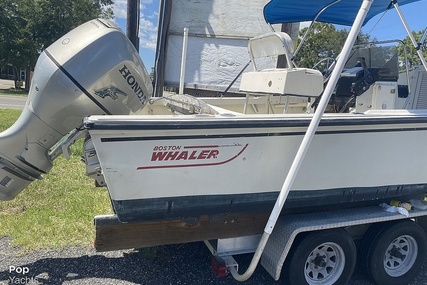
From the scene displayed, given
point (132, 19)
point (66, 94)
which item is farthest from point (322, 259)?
point (132, 19)

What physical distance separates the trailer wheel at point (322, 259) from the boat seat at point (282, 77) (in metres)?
1.12

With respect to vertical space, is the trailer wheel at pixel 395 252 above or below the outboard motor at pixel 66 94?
below

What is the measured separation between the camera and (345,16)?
4.53m

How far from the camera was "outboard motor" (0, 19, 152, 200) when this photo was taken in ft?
8.48

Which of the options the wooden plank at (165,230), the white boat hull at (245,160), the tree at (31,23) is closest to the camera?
the white boat hull at (245,160)

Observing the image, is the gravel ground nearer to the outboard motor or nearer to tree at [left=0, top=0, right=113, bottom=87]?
the outboard motor

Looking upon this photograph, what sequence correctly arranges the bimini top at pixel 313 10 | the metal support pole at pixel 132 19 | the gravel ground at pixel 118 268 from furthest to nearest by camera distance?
the metal support pole at pixel 132 19 < the bimini top at pixel 313 10 < the gravel ground at pixel 118 268

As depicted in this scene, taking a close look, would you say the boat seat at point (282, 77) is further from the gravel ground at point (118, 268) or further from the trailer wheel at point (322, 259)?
the gravel ground at point (118, 268)

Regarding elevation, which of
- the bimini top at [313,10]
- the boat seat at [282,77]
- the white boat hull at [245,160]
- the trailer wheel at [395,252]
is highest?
the bimini top at [313,10]

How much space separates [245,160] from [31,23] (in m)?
30.0

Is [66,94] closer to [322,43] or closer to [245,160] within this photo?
[245,160]

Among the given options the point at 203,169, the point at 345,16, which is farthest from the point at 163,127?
the point at 345,16

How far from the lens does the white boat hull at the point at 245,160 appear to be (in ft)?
7.47

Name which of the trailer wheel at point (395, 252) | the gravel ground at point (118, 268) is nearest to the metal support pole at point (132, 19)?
the gravel ground at point (118, 268)
